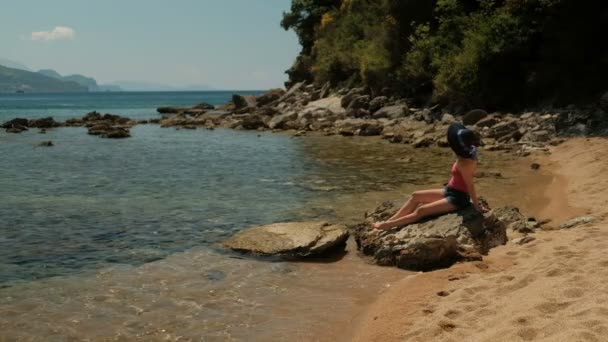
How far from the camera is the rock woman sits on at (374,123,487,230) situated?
930 centimetres

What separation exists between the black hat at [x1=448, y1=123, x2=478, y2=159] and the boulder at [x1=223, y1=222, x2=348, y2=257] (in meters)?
2.77

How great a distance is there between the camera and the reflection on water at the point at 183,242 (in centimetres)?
736

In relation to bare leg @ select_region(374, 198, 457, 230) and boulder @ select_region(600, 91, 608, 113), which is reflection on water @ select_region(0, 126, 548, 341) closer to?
bare leg @ select_region(374, 198, 457, 230)

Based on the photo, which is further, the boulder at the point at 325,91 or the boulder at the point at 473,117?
the boulder at the point at 325,91

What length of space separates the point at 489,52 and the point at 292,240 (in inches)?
929

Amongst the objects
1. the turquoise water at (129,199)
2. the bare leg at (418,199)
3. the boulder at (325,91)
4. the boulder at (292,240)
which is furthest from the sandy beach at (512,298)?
the boulder at (325,91)

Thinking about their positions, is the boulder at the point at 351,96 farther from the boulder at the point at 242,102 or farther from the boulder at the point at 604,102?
the boulder at the point at 242,102

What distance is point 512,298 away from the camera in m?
6.47

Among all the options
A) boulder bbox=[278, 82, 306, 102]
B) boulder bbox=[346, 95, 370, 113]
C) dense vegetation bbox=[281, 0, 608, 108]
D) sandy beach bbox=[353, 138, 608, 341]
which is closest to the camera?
sandy beach bbox=[353, 138, 608, 341]

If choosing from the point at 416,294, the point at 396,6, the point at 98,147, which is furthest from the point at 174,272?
the point at 396,6

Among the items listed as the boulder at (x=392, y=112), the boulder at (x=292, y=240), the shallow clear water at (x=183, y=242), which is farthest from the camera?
the boulder at (x=392, y=112)

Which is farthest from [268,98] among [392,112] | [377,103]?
[392,112]

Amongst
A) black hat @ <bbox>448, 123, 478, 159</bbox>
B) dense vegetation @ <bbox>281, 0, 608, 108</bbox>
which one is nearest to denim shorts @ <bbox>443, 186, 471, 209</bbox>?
black hat @ <bbox>448, 123, 478, 159</bbox>

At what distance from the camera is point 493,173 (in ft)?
59.1
